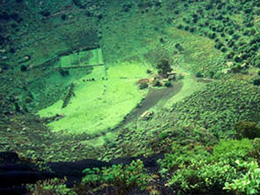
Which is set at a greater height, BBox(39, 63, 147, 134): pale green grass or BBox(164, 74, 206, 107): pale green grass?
BBox(164, 74, 206, 107): pale green grass

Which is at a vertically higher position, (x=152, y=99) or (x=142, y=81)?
(x=142, y=81)

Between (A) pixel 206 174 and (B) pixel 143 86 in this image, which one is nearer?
(A) pixel 206 174

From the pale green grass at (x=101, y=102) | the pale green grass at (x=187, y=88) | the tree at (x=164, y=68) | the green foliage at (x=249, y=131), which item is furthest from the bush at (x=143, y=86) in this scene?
the green foliage at (x=249, y=131)

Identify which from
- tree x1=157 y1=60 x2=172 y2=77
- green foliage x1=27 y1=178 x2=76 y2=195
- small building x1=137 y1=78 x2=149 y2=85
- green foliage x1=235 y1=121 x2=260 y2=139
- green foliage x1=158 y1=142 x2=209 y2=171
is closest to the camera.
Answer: green foliage x1=27 y1=178 x2=76 y2=195

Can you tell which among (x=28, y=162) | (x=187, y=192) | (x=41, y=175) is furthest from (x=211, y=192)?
(x=28, y=162)

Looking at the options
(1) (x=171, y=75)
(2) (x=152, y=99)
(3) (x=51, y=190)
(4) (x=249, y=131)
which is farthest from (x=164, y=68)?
(3) (x=51, y=190)

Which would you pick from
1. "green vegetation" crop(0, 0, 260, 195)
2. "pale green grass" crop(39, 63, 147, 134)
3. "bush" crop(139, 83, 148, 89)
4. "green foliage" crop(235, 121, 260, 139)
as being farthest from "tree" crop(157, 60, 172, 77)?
"green foliage" crop(235, 121, 260, 139)

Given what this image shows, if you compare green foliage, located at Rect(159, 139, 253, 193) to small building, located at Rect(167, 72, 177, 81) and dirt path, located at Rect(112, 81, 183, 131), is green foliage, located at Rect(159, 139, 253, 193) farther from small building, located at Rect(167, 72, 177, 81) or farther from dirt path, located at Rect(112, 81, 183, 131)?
→ small building, located at Rect(167, 72, 177, 81)

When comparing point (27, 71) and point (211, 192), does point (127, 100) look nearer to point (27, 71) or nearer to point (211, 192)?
point (27, 71)

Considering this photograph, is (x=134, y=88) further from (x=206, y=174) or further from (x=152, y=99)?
(x=206, y=174)
